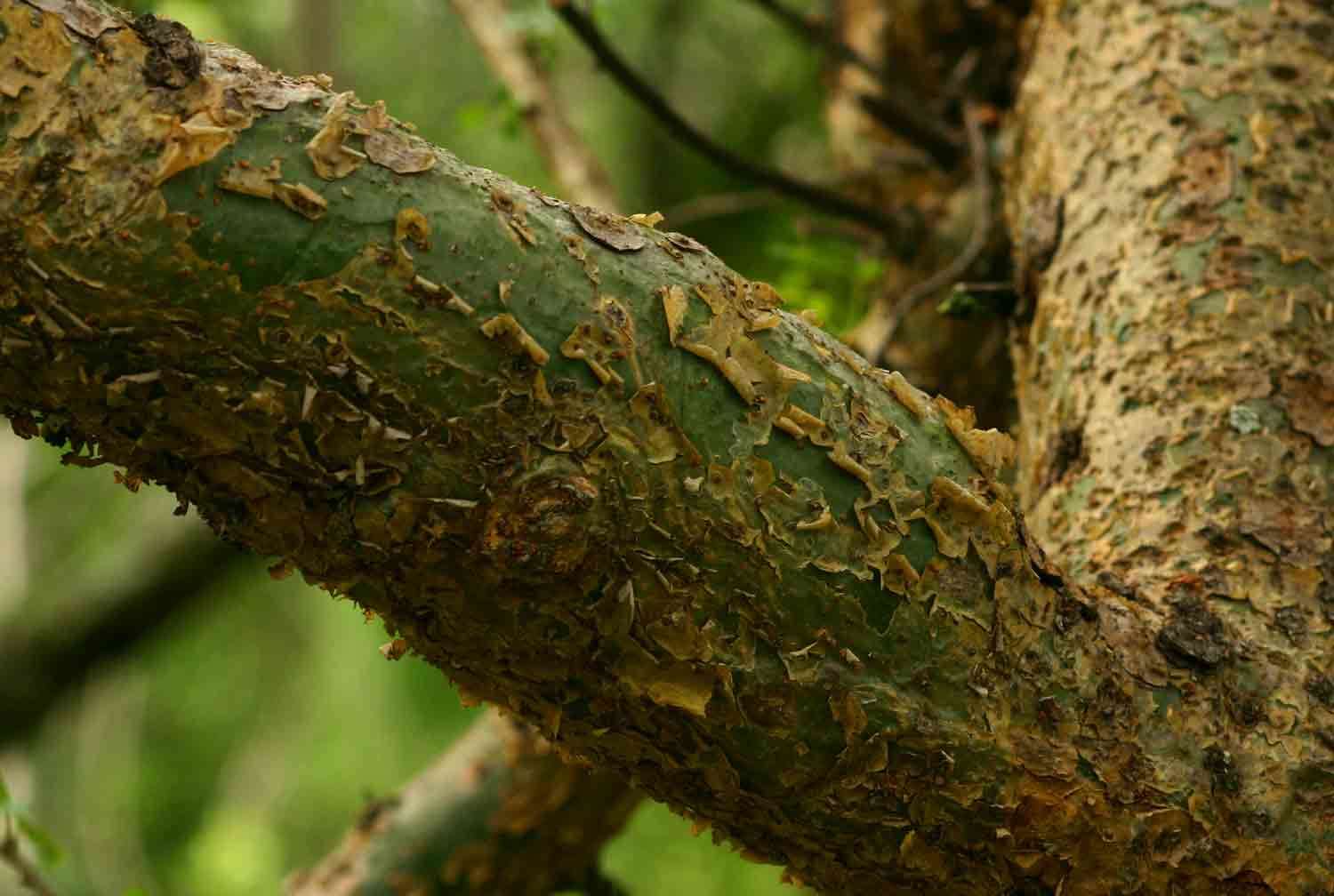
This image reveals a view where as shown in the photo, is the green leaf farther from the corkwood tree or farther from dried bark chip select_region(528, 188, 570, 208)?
dried bark chip select_region(528, 188, 570, 208)

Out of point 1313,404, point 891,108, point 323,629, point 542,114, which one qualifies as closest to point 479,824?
point 542,114

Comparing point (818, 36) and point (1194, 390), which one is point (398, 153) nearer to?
point (1194, 390)

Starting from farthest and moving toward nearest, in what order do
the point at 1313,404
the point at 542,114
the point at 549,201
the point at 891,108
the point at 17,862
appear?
the point at 542,114, the point at 891,108, the point at 17,862, the point at 1313,404, the point at 549,201

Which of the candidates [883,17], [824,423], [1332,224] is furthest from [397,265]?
[883,17]

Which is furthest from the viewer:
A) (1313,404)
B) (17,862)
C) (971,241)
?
(971,241)

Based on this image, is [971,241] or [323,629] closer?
[971,241]

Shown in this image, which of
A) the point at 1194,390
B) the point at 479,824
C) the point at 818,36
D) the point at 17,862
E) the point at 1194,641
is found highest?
the point at 818,36

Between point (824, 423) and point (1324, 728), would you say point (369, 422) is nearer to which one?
point (824, 423)
